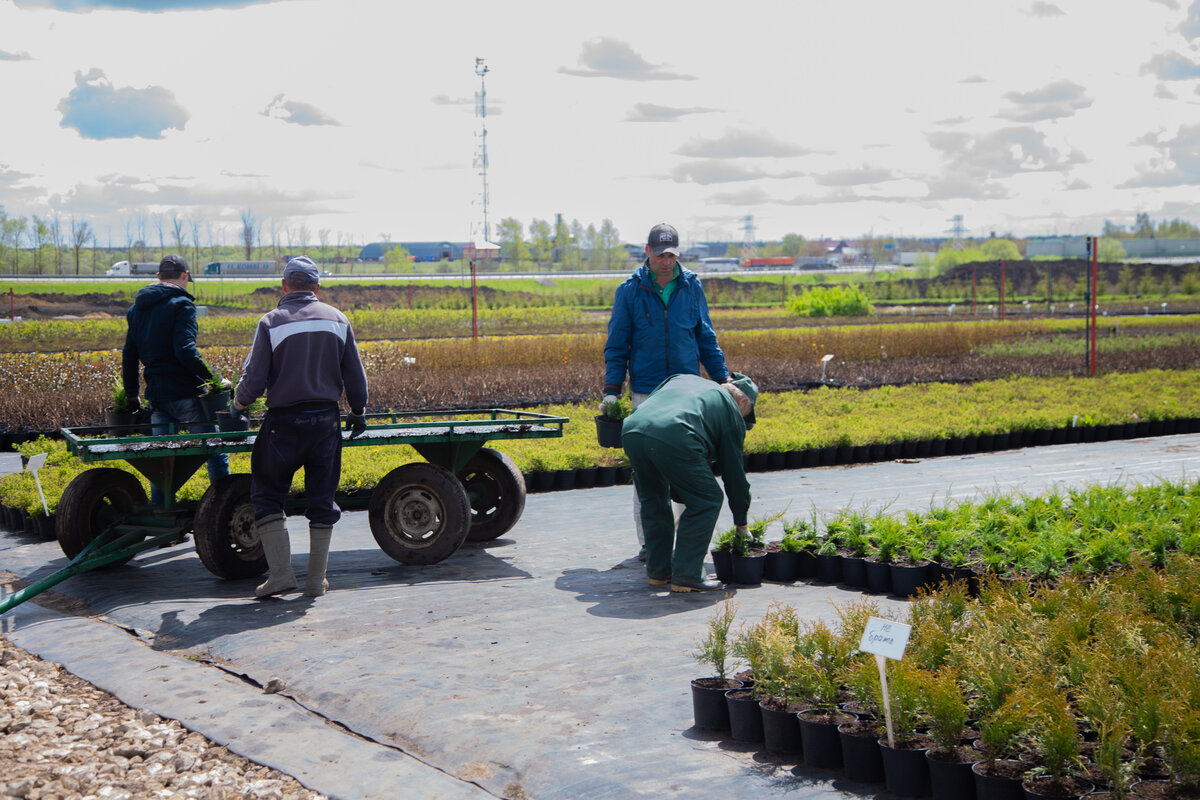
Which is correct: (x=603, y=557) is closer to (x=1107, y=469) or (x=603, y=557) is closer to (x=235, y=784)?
(x=235, y=784)

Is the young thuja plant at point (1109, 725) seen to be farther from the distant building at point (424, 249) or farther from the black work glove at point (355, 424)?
the distant building at point (424, 249)

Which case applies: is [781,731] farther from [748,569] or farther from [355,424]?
[355,424]

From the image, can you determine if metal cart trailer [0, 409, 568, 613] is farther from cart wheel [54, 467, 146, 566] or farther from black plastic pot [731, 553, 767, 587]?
black plastic pot [731, 553, 767, 587]

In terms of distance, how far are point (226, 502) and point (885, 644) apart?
4.11m

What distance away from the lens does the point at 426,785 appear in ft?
11.8

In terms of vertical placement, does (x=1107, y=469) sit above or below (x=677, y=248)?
below

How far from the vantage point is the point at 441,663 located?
4785 millimetres

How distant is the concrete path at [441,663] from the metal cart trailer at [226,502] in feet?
0.69

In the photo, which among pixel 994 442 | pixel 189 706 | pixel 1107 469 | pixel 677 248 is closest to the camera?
pixel 189 706

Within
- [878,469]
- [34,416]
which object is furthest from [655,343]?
[34,416]

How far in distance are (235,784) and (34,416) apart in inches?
464

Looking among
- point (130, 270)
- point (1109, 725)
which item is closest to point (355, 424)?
point (1109, 725)

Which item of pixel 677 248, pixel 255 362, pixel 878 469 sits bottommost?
pixel 878 469

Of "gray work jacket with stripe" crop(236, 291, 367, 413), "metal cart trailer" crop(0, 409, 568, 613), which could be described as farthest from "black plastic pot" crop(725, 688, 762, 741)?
"metal cart trailer" crop(0, 409, 568, 613)
